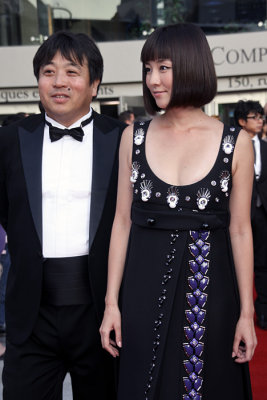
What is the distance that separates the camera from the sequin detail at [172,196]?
1.82 metres

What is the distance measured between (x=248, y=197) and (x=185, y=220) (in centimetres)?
25

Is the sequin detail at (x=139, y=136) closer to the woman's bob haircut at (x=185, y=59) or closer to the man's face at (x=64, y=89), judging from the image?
the woman's bob haircut at (x=185, y=59)

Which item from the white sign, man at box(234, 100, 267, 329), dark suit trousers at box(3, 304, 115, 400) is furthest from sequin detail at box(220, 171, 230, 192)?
the white sign

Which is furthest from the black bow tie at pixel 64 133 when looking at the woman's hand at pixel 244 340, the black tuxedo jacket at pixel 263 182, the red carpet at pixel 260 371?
the black tuxedo jacket at pixel 263 182

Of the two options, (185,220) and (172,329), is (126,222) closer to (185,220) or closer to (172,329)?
(185,220)

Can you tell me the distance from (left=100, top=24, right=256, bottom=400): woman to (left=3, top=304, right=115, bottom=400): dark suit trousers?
307 millimetres

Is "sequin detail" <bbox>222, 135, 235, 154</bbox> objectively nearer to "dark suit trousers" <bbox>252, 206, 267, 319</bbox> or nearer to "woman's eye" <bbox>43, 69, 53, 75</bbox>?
"woman's eye" <bbox>43, 69, 53, 75</bbox>

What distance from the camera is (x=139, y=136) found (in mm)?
1964

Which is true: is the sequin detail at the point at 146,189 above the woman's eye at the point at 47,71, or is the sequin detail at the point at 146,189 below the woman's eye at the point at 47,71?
below

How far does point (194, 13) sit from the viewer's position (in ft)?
51.2

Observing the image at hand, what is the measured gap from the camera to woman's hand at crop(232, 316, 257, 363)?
6.06ft

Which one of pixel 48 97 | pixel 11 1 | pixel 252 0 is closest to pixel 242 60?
pixel 252 0

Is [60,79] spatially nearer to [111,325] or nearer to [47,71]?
[47,71]

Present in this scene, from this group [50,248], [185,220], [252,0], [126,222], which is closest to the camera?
[185,220]
